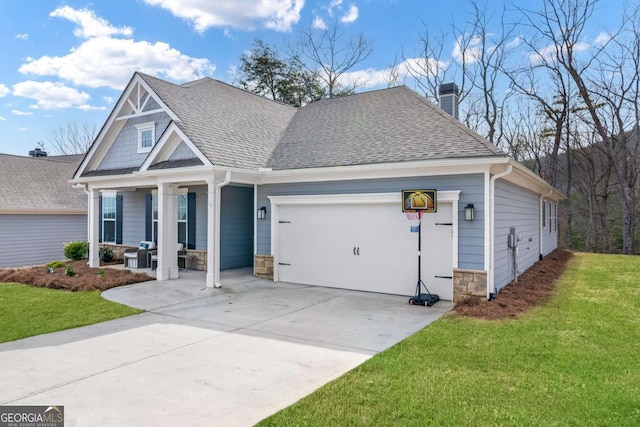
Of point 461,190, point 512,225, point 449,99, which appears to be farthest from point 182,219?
point 512,225

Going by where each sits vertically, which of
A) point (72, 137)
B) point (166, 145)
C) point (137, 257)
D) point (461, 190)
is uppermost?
point (72, 137)

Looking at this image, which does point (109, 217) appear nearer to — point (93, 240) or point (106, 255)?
point (106, 255)

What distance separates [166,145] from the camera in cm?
1020

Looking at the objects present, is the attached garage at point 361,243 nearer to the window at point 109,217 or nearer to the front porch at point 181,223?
the front porch at point 181,223

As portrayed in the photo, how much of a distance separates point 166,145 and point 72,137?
29.1 m

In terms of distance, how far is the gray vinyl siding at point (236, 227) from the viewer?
11.7m

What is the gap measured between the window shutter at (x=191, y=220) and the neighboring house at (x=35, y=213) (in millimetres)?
7245

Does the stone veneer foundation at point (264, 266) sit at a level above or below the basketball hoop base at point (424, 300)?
above

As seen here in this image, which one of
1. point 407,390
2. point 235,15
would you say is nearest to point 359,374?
point 407,390

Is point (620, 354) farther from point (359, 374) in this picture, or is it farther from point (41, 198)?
point (41, 198)

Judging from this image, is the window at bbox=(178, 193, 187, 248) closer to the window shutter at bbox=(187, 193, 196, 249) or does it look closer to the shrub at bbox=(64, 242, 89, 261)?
the window shutter at bbox=(187, 193, 196, 249)

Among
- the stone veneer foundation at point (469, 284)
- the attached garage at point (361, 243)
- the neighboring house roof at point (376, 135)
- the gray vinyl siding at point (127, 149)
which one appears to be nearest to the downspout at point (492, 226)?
the stone veneer foundation at point (469, 284)

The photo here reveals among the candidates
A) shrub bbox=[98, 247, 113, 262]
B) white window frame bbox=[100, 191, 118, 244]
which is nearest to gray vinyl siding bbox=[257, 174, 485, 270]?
shrub bbox=[98, 247, 113, 262]

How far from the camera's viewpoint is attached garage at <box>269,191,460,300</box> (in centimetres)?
806
